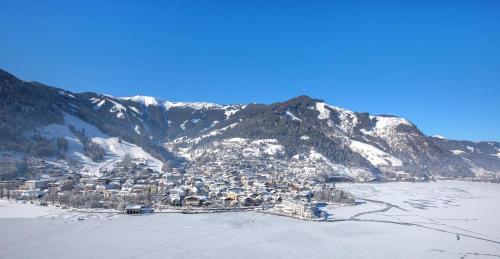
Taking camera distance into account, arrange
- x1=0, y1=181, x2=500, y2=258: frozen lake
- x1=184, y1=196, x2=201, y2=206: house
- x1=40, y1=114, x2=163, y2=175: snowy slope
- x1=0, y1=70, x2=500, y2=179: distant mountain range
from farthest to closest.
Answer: x1=0, y1=70, x2=500, y2=179: distant mountain range < x1=40, y1=114, x2=163, y2=175: snowy slope < x1=184, y1=196, x2=201, y2=206: house < x1=0, y1=181, x2=500, y2=258: frozen lake

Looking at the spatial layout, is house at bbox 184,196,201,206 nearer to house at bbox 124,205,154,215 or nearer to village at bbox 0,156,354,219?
village at bbox 0,156,354,219

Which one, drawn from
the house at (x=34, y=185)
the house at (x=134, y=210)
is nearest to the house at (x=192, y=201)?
the house at (x=134, y=210)

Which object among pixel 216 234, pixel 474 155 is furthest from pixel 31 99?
pixel 474 155

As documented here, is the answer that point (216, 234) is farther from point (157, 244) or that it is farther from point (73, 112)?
point (73, 112)

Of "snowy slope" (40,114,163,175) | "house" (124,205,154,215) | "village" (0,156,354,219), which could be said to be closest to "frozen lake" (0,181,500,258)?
"house" (124,205,154,215)

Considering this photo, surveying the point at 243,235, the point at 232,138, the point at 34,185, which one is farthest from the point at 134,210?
the point at 232,138

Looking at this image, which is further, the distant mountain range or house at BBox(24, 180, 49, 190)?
the distant mountain range

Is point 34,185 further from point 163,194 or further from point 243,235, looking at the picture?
point 243,235
